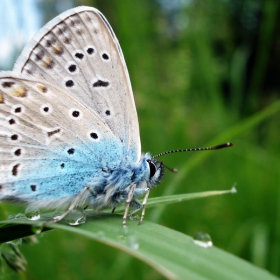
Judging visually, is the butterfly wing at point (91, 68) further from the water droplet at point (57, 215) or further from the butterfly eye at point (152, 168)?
the water droplet at point (57, 215)

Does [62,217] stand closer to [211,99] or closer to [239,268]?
[239,268]

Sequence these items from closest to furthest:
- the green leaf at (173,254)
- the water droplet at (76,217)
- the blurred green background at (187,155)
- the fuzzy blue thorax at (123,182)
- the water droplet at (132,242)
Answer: the green leaf at (173,254)
the water droplet at (132,242)
the water droplet at (76,217)
the fuzzy blue thorax at (123,182)
the blurred green background at (187,155)

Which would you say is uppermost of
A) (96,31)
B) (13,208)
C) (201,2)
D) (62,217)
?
(201,2)

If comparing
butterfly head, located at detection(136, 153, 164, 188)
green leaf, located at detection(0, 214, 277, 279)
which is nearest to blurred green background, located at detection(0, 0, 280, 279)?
butterfly head, located at detection(136, 153, 164, 188)

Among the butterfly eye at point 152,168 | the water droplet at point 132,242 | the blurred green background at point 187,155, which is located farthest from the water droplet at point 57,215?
the blurred green background at point 187,155

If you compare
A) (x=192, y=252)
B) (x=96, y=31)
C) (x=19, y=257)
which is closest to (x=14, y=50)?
(x=96, y=31)

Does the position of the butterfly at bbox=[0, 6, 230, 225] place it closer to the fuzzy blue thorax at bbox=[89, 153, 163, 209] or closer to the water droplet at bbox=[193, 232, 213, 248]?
the fuzzy blue thorax at bbox=[89, 153, 163, 209]
